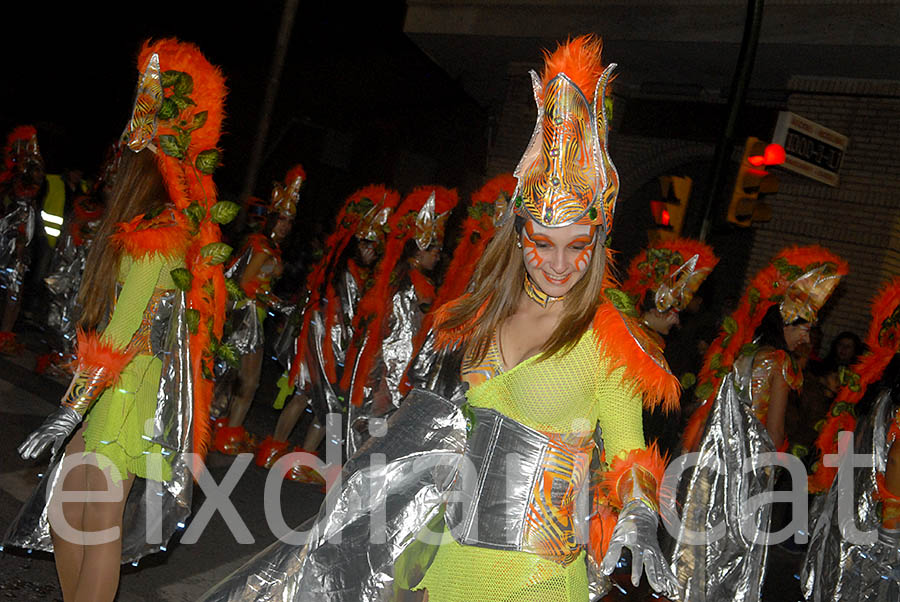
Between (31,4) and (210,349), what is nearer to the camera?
(210,349)

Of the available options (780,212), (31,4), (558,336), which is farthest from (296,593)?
(31,4)

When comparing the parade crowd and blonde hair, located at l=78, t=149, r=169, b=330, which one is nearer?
the parade crowd

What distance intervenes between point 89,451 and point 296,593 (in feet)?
4.01

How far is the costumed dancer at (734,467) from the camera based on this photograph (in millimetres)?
5312

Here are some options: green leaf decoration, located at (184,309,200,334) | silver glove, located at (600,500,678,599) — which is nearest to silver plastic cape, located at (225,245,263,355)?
green leaf decoration, located at (184,309,200,334)

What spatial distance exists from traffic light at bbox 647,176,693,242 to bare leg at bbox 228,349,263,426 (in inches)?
142

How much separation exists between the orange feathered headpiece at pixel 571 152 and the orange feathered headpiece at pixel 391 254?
465 centimetres

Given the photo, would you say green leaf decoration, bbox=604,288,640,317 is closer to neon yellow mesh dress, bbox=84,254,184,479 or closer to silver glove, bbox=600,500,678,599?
silver glove, bbox=600,500,678,599

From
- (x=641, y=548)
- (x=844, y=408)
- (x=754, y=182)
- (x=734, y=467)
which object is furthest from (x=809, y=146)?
(x=641, y=548)

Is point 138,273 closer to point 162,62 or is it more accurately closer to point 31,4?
point 162,62

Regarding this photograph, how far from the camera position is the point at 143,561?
4.84 meters

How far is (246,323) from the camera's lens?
7562mm

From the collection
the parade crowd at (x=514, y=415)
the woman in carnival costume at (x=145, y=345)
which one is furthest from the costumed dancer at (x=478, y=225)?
the woman in carnival costume at (x=145, y=345)

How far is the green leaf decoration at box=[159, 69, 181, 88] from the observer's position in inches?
144
